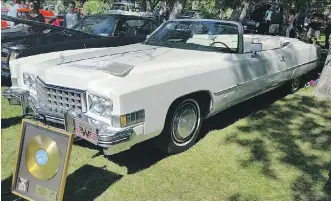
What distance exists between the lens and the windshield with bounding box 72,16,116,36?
7.68 m

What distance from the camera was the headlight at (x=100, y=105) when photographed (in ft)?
10.6

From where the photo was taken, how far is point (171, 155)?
4.17 meters

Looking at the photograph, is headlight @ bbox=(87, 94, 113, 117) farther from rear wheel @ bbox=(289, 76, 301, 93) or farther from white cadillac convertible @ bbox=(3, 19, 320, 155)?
rear wheel @ bbox=(289, 76, 301, 93)

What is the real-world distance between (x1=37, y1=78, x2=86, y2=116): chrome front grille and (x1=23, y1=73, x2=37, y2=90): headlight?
13.4 inches

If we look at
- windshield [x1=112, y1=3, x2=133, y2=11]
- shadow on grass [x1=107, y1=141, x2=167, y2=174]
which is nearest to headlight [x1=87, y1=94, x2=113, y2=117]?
shadow on grass [x1=107, y1=141, x2=167, y2=174]

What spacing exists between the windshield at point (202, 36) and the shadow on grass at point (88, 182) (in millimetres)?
2076

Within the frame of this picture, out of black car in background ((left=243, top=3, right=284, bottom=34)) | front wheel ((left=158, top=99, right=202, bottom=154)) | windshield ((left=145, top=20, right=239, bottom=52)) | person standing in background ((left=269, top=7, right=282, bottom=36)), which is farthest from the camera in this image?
black car in background ((left=243, top=3, right=284, bottom=34))

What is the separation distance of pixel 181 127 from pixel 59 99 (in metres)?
1.43

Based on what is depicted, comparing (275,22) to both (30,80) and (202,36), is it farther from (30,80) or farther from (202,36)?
(30,80)

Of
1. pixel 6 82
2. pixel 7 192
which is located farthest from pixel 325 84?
pixel 6 82

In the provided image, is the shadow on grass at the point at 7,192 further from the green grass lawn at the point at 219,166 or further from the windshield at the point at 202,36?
the windshield at the point at 202,36

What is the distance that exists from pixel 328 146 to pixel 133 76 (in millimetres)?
2788

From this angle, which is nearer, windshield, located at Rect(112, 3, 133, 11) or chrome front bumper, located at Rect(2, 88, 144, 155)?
chrome front bumper, located at Rect(2, 88, 144, 155)

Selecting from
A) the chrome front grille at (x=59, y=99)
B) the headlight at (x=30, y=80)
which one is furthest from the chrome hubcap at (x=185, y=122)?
the headlight at (x=30, y=80)
